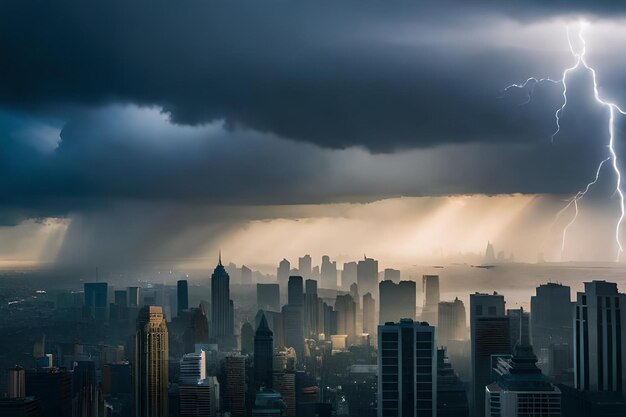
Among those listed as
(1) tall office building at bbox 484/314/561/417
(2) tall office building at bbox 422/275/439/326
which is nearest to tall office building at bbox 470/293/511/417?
(2) tall office building at bbox 422/275/439/326

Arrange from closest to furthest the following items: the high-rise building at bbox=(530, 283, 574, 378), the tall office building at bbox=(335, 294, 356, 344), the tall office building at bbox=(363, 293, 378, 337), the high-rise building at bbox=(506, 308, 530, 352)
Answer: the high-rise building at bbox=(530, 283, 574, 378)
the high-rise building at bbox=(506, 308, 530, 352)
the tall office building at bbox=(363, 293, 378, 337)
the tall office building at bbox=(335, 294, 356, 344)

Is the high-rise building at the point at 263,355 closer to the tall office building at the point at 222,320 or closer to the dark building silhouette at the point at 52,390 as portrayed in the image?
the tall office building at the point at 222,320

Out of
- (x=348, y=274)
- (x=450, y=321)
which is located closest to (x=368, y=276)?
(x=348, y=274)

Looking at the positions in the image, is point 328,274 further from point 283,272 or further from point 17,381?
point 17,381

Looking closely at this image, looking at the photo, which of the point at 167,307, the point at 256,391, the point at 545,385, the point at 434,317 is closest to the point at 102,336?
the point at 167,307

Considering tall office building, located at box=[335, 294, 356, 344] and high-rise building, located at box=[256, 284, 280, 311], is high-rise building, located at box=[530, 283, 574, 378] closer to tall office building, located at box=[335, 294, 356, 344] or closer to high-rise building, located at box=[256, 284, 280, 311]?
tall office building, located at box=[335, 294, 356, 344]

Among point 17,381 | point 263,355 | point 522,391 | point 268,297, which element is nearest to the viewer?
point 522,391
